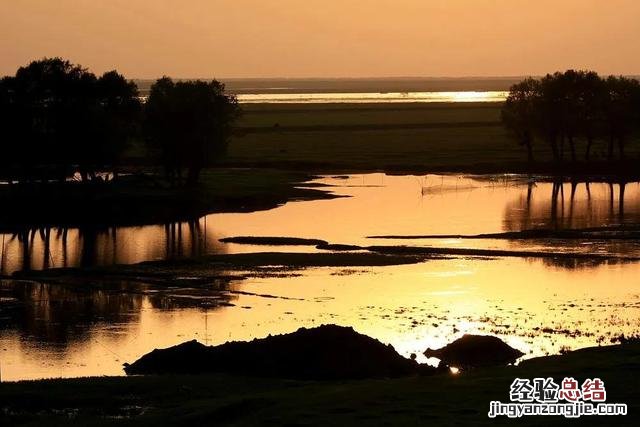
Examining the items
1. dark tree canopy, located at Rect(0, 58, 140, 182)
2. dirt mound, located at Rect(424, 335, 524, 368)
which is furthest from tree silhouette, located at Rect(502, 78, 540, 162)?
dirt mound, located at Rect(424, 335, 524, 368)

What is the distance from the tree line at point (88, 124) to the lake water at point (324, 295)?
18912 millimetres

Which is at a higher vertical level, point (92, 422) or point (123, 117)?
point (123, 117)

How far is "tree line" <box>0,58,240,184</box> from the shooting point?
115562 mm

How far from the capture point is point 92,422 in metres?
35.1

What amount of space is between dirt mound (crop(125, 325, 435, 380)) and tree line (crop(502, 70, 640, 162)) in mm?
107901

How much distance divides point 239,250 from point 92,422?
46.8 m

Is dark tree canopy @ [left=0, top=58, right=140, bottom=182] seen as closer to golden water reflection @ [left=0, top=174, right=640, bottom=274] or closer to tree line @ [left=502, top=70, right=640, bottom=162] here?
golden water reflection @ [left=0, top=174, right=640, bottom=274]

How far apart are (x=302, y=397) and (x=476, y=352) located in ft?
39.0

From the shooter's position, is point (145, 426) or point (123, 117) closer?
point (145, 426)

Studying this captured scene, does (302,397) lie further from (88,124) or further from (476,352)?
(88,124)

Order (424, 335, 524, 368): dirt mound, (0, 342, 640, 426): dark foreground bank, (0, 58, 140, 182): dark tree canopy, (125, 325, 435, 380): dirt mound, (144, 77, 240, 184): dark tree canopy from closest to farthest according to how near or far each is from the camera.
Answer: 1. (0, 342, 640, 426): dark foreground bank
2. (125, 325, 435, 380): dirt mound
3. (424, 335, 524, 368): dirt mound
4. (0, 58, 140, 182): dark tree canopy
5. (144, 77, 240, 184): dark tree canopy

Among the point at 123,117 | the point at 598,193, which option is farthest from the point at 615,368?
the point at 123,117

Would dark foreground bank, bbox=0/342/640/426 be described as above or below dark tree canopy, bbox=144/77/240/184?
below

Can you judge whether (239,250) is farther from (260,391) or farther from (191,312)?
(260,391)
